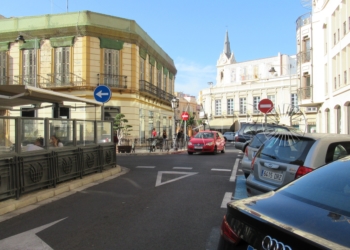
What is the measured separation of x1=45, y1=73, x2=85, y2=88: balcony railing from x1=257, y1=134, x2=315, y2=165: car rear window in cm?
2038

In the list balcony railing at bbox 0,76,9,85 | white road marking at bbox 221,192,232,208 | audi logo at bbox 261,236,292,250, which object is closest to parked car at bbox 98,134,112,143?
white road marking at bbox 221,192,232,208

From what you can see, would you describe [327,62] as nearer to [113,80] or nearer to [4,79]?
[113,80]

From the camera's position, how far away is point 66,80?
24781 millimetres

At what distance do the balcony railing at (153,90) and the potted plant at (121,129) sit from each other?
382cm

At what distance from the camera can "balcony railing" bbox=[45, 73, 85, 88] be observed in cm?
2447

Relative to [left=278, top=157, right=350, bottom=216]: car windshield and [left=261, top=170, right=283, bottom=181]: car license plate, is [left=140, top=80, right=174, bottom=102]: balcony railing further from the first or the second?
[left=278, top=157, right=350, bottom=216]: car windshield

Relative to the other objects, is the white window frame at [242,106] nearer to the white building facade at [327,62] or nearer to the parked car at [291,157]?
the white building facade at [327,62]

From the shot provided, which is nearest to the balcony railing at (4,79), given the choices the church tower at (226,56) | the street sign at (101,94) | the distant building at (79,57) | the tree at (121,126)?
the distant building at (79,57)

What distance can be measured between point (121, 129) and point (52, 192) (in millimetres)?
17065

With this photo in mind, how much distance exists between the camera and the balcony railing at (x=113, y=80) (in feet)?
82.1

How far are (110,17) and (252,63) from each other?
60985 mm

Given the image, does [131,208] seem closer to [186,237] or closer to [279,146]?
[186,237]

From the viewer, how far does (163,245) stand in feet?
14.7

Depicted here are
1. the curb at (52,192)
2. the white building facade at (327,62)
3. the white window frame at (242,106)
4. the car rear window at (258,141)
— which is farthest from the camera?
the white window frame at (242,106)
